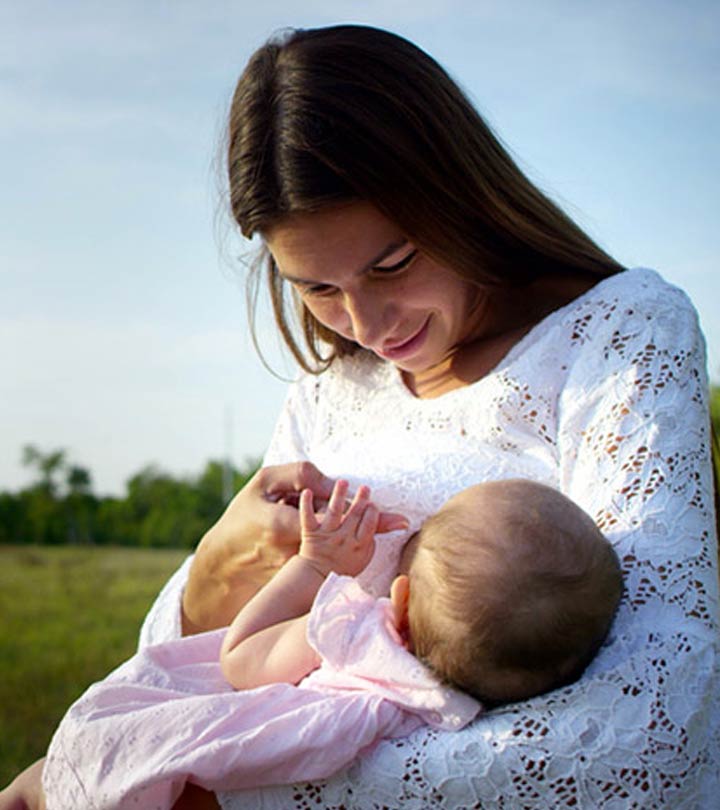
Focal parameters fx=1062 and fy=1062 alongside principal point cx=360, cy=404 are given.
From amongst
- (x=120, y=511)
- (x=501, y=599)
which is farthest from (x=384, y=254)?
(x=120, y=511)

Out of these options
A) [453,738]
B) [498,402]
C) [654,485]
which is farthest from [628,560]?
[498,402]

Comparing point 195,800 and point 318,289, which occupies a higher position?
point 318,289

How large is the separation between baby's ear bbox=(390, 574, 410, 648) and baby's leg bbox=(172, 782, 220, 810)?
0.43m

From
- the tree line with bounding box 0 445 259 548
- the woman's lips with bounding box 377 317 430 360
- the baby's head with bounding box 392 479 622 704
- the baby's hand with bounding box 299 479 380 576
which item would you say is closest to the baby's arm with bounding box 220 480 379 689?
the baby's hand with bounding box 299 479 380 576

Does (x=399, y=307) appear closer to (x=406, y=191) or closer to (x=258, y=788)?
(x=406, y=191)

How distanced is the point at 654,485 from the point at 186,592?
110cm

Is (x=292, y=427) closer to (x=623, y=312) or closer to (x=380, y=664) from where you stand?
(x=623, y=312)

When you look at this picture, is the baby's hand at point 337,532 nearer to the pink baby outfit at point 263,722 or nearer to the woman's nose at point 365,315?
the pink baby outfit at point 263,722

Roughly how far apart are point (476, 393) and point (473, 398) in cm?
1

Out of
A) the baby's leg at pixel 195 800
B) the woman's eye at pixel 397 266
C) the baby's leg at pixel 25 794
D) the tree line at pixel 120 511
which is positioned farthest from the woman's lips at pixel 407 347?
the tree line at pixel 120 511

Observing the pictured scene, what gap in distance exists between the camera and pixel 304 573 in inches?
79.4

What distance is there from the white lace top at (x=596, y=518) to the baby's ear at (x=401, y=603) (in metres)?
0.15

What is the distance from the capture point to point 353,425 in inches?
103

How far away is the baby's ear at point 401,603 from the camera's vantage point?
1902 millimetres
